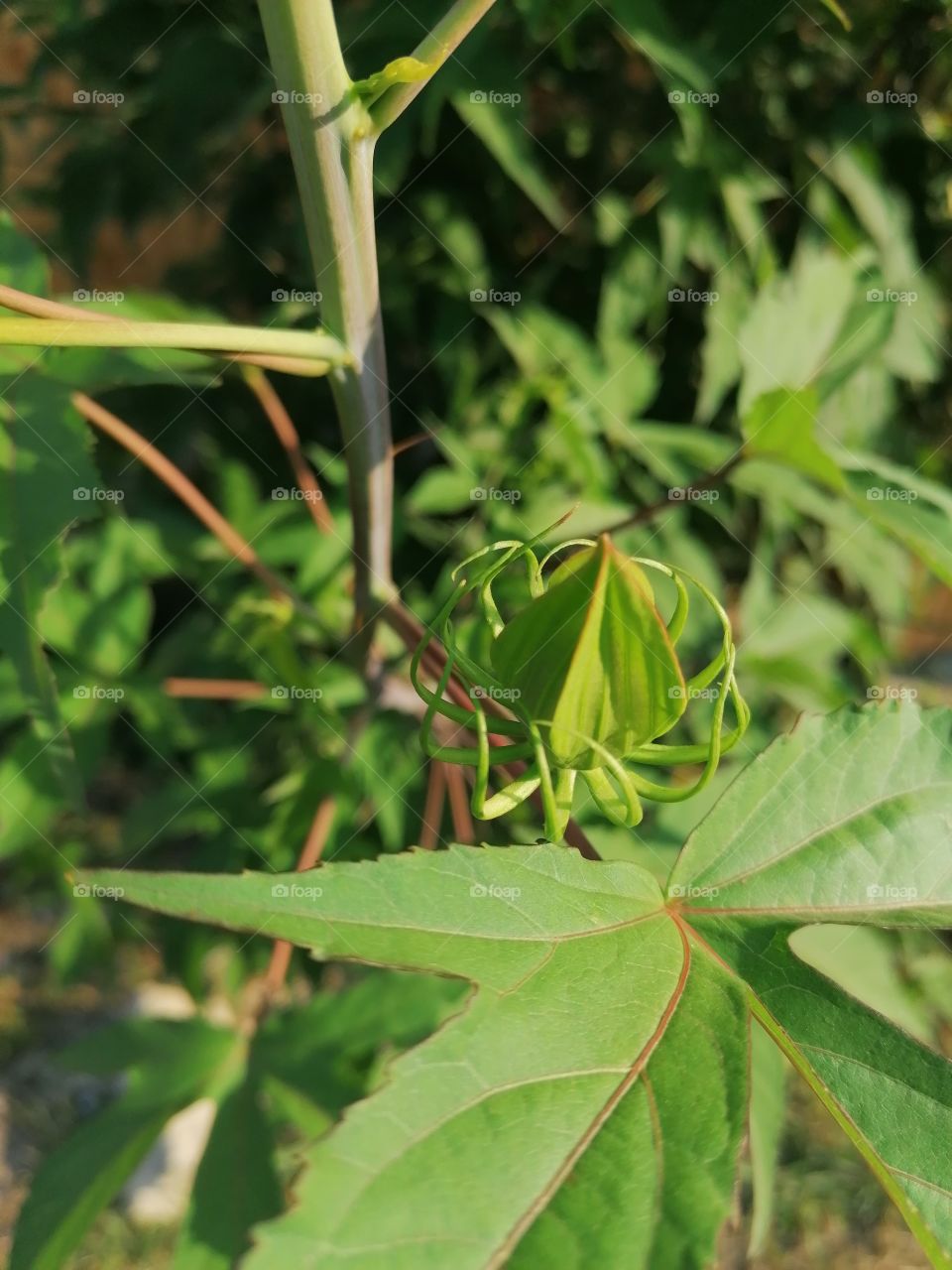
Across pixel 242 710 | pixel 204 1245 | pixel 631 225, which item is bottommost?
pixel 204 1245

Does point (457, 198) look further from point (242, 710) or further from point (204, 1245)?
point (204, 1245)

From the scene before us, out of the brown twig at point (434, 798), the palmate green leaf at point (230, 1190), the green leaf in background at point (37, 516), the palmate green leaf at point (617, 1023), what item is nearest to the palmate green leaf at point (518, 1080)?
the palmate green leaf at point (617, 1023)

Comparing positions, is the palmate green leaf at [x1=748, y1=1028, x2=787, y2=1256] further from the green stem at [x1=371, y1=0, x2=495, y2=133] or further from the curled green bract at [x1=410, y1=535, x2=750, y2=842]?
the green stem at [x1=371, y1=0, x2=495, y2=133]

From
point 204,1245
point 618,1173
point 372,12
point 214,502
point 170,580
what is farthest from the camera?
point 170,580

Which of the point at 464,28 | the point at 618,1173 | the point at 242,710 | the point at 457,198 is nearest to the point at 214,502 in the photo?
the point at 242,710

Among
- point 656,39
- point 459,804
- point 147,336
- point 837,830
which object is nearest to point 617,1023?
point 837,830

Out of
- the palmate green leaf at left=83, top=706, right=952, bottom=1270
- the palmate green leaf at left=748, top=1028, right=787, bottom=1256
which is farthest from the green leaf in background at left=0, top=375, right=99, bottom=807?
the palmate green leaf at left=748, top=1028, right=787, bottom=1256
